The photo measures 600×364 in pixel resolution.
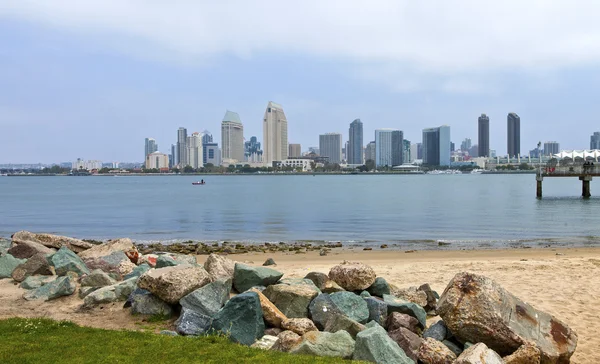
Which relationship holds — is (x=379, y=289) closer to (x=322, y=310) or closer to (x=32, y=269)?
(x=322, y=310)

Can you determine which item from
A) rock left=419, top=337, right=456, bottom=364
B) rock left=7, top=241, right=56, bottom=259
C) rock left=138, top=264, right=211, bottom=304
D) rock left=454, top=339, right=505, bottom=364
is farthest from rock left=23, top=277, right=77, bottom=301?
rock left=454, top=339, right=505, bottom=364

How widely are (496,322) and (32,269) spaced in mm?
10931

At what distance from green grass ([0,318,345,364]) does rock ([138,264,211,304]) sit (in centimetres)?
176

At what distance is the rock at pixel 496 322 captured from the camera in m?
8.71

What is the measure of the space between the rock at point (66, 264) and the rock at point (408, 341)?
8103 millimetres

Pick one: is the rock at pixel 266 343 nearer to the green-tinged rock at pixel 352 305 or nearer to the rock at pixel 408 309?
the green-tinged rock at pixel 352 305

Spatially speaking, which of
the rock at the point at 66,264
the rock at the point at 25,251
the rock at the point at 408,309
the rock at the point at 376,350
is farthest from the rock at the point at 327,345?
the rock at the point at 25,251

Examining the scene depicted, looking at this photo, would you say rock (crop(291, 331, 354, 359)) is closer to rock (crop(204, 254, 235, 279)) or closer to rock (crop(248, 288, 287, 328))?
rock (crop(248, 288, 287, 328))

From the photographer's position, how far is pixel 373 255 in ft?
81.0

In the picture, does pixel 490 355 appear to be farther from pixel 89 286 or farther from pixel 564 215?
pixel 564 215

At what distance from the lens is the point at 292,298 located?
32.9 feet

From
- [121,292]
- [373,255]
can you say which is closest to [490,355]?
[121,292]

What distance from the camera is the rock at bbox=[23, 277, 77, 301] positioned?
11.4 meters

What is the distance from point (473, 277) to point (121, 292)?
6902 millimetres
